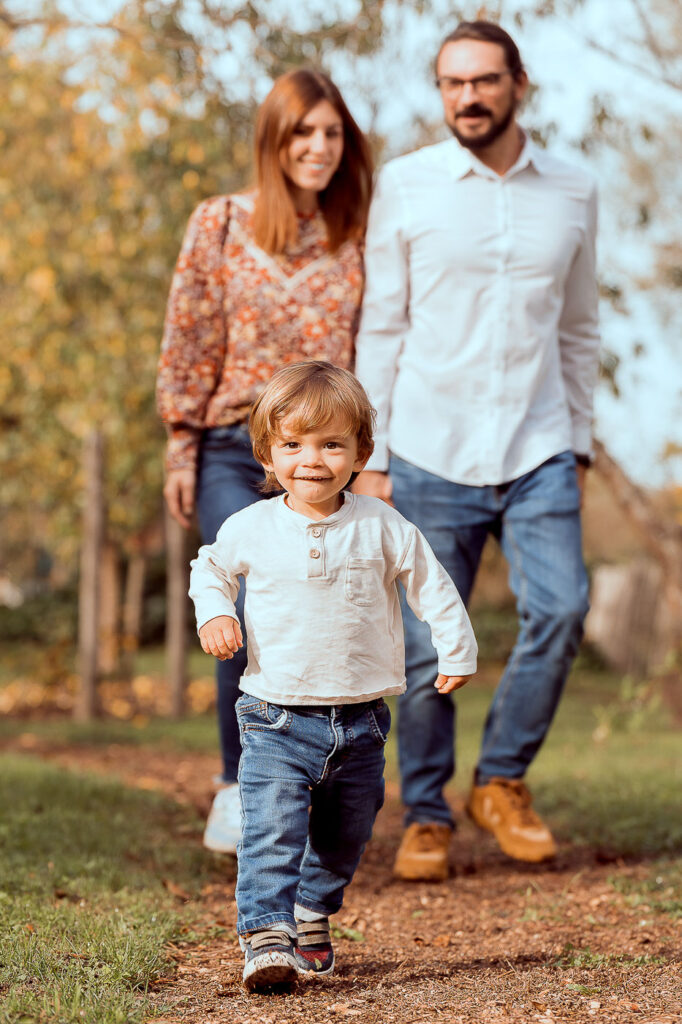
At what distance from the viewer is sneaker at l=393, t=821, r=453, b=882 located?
3713 millimetres

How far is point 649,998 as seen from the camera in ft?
7.89

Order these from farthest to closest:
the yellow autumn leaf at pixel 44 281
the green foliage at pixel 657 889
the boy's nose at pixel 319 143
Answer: the yellow autumn leaf at pixel 44 281 < the boy's nose at pixel 319 143 < the green foliage at pixel 657 889

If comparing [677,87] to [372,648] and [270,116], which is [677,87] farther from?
[372,648]

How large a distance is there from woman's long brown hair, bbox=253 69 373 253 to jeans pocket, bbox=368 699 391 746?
1620mm

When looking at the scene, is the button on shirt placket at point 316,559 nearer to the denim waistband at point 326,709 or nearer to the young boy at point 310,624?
the young boy at point 310,624

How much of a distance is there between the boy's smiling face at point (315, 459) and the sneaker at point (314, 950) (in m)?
0.92

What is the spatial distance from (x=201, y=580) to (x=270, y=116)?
1.73 m

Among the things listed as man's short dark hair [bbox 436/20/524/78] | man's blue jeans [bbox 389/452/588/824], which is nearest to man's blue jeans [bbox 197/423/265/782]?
man's blue jeans [bbox 389/452/588/824]

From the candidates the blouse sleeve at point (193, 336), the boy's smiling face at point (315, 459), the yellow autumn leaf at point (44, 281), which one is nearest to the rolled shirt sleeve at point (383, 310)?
the blouse sleeve at point (193, 336)

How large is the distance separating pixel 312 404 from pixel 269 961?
115cm

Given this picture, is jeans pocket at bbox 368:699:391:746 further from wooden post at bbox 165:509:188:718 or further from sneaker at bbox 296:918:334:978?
wooden post at bbox 165:509:188:718

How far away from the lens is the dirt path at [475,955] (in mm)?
2350

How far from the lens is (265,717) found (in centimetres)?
258

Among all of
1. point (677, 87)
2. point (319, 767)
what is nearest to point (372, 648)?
point (319, 767)
